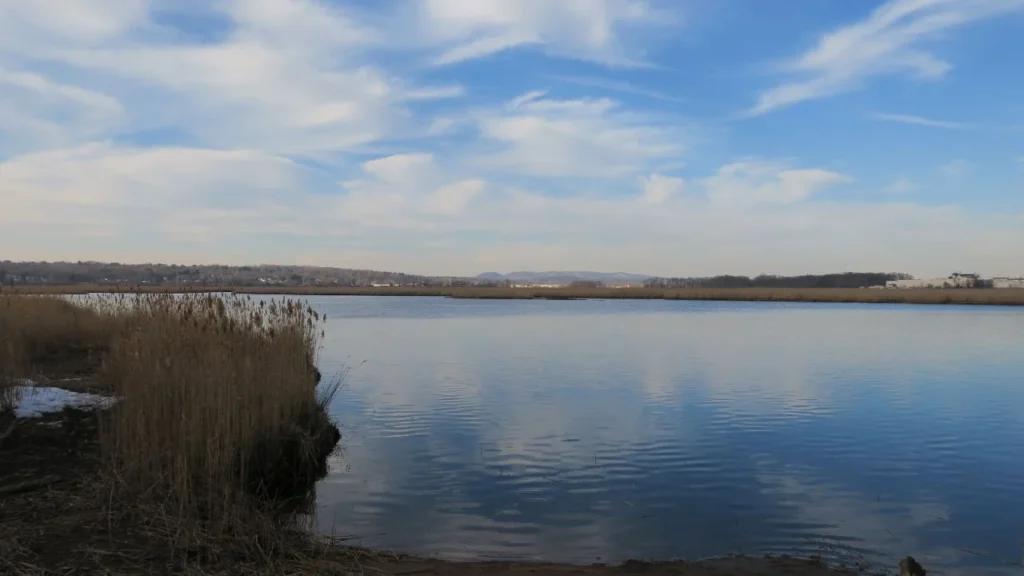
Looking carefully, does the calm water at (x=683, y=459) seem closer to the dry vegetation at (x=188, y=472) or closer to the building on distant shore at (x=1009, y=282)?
the dry vegetation at (x=188, y=472)

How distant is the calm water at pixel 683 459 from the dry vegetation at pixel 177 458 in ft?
2.56

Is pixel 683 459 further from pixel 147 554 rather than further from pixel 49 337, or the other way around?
pixel 49 337

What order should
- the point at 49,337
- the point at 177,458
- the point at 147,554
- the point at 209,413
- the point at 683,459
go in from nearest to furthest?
the point at 147,554 < the point at 177,458 < the point at 209,413 < the point at 683,459 < the point at 49,337

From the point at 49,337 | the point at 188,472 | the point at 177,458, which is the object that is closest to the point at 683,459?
the point at 188,472

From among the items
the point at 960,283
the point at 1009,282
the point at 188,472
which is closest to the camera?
the point at 188,472

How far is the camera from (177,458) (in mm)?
5527

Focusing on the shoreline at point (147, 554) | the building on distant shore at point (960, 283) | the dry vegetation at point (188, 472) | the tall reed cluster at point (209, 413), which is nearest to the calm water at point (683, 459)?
the shoreline at point (147, 554)

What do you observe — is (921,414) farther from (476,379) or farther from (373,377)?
(373,377)

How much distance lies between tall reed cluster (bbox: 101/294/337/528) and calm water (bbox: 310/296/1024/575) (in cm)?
74

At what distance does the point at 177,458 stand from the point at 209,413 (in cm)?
79

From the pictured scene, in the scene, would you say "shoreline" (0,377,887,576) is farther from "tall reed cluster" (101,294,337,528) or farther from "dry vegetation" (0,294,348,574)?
"tall reed cluster" (101,294,337,528)

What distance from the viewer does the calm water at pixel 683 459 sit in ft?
20.2

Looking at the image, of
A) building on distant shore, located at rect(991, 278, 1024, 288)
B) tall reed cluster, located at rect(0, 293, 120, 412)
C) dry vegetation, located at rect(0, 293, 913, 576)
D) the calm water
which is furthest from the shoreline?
building on distant shore, located at rect(991, 278, 1024, 288)

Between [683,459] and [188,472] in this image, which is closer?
[188,472]
